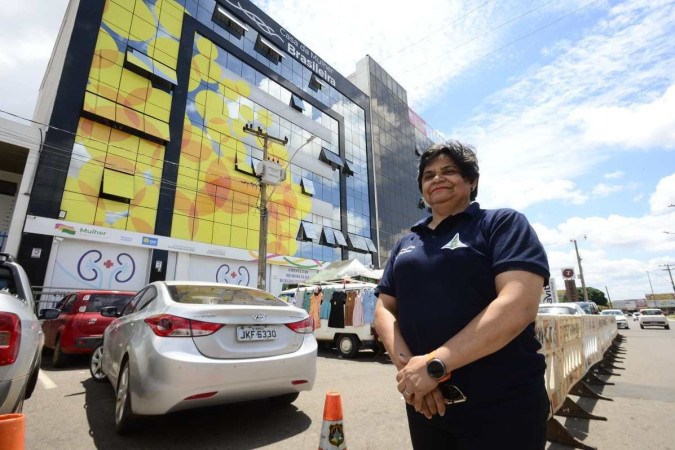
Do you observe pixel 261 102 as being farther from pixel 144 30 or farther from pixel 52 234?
pixel 52 234

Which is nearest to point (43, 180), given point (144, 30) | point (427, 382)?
point (144, 30)

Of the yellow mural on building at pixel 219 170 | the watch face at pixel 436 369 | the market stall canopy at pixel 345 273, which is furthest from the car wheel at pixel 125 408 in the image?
the yellow mural on building at pixel 219 170

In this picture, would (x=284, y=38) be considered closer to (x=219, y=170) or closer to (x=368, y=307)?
(x=219, y=170)

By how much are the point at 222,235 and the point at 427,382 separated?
2096 centimetres

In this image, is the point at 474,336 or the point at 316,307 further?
the point at 316,307

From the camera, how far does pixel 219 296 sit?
12.8 ft

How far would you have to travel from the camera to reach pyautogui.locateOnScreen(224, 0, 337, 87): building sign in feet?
85.5

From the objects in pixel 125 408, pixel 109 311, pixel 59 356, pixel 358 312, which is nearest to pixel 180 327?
pixel 125 408

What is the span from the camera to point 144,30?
19.3 meters

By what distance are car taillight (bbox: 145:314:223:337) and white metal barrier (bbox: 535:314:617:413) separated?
3136mm

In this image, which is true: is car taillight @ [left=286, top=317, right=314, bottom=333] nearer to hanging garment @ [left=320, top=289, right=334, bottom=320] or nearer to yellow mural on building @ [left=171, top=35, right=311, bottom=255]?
hanging garment @ [left=320, top=289, right=334, bottom=320]

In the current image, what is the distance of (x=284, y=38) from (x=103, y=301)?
28.9 meters

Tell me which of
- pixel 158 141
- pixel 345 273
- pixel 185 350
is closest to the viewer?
pixel 185 350

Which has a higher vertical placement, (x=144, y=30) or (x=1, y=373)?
(x=144, y=30)
